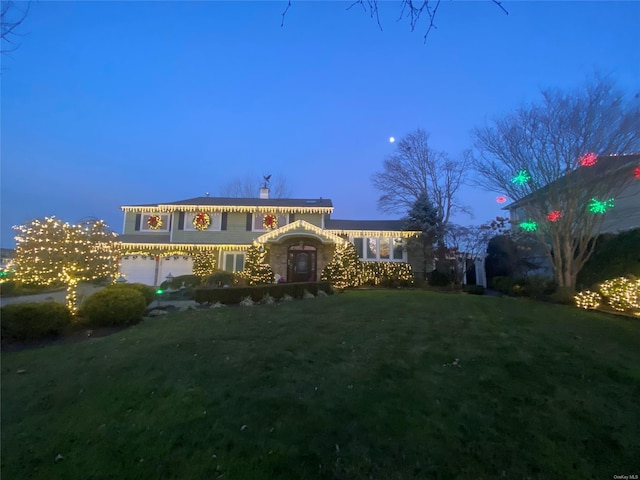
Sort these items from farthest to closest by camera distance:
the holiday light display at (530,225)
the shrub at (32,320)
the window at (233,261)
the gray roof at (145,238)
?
the window at (233,261) < the gray roof at (145,238) < the holiday light display at (530,225) < the shrub at (32,320)

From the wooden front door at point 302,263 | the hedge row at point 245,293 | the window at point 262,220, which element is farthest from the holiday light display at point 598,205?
the window at point 262,220

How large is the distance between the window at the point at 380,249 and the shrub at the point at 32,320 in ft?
50.7

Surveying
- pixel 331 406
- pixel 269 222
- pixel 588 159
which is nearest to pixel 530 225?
pixel 588 159

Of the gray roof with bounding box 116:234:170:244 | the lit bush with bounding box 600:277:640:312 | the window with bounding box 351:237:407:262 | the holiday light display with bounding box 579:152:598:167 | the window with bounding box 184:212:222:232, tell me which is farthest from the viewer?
the window with bounding box 184:212:222:232

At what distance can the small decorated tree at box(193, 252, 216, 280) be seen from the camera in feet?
68.9

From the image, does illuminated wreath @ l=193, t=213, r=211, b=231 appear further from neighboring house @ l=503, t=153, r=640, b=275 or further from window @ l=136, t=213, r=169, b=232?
neighboring house @ l=503, t=153, r=640, b=275

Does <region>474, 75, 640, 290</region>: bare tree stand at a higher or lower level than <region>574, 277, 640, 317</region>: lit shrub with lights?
higher

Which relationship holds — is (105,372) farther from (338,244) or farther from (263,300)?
(338,244)

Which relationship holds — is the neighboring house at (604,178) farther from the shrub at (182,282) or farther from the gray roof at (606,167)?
the shrub at (182,282)

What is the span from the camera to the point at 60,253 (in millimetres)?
10023

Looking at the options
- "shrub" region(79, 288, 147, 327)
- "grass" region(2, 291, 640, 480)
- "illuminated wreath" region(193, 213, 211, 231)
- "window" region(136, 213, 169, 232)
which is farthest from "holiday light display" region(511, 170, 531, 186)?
"window" region(136, 213, 169, 232)

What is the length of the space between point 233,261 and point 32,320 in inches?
532

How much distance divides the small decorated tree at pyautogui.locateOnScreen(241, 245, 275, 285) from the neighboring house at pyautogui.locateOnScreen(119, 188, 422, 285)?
197cm

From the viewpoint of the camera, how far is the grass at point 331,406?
3.13 m
